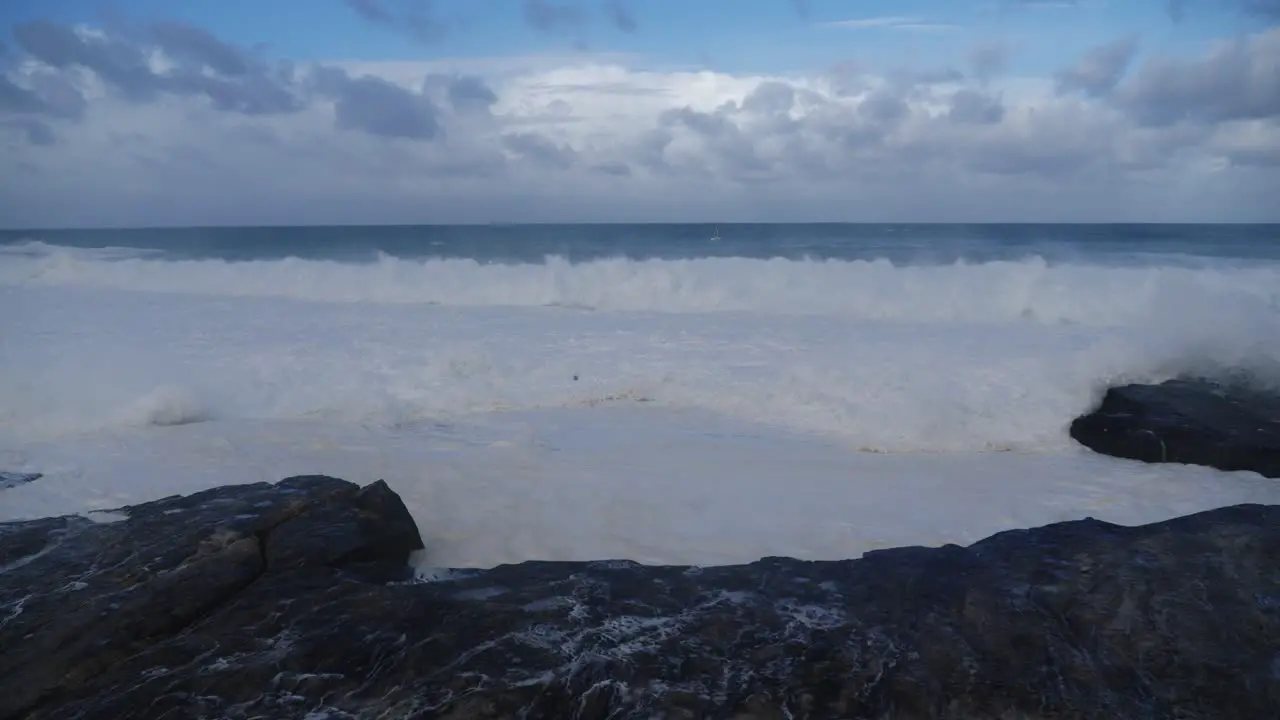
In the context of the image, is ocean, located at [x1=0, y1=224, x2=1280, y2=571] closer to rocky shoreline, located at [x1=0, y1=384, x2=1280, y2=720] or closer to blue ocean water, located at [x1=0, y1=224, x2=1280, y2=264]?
rocky shoreline, located at [x1=0, y1=384, x2=1280, y2=720]

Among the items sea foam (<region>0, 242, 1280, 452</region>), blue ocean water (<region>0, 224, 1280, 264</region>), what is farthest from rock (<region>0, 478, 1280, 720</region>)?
blue ocean water (<region>0, 224, 1280, 264</region>)

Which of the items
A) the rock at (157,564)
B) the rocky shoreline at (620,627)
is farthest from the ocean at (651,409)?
the rocky shoreline at (620,627)

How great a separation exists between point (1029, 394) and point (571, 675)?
23.9ft

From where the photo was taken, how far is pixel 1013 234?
53750mm

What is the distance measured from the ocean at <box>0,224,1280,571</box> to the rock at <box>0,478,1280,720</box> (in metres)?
0.99

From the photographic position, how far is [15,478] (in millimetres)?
6668

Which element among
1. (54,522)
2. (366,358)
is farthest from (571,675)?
(366,358)

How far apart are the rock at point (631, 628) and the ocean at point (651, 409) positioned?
99 cm

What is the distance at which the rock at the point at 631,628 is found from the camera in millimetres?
3312

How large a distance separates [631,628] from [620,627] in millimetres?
53

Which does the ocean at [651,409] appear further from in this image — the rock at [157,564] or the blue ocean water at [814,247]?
the blue ocean water at [814,247]

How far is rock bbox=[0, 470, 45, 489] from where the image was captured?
650 centimetres

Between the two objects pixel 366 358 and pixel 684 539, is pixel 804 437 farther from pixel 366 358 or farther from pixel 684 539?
pixel 366 358

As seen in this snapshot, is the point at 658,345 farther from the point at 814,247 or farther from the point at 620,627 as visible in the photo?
the point at 814,247
